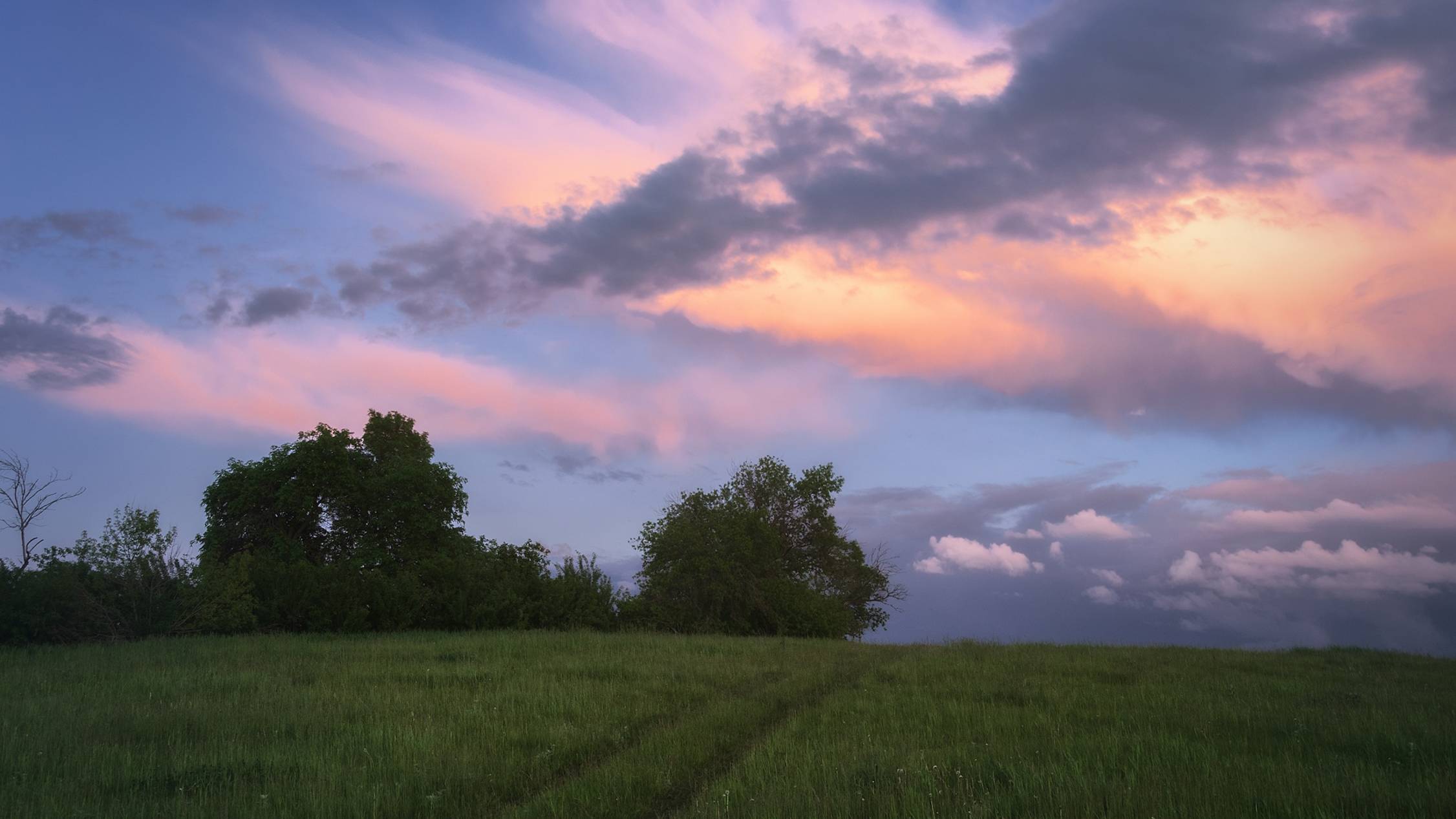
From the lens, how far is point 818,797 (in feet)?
25.9

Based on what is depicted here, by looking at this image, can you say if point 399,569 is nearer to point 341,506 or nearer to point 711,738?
point 341,506

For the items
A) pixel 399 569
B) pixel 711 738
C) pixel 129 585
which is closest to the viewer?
pixel 711 738

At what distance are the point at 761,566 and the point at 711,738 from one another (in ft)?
113

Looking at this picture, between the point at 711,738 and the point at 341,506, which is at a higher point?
the point at 341,506

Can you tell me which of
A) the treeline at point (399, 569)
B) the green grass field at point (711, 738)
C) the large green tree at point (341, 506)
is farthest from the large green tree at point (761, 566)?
the green grass field at point (711, 738)

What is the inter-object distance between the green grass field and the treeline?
5566mm

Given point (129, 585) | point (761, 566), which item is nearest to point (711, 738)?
point (129, 585)

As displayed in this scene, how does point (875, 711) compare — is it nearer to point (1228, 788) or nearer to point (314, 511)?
point (1228, 788)

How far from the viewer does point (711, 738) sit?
36.3 feet

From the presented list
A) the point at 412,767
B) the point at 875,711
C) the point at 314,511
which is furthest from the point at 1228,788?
the point at 314,511

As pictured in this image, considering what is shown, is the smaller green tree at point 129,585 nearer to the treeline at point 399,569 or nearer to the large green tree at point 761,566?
the treeline at point 399,569

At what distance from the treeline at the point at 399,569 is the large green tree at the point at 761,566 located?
0.09 m

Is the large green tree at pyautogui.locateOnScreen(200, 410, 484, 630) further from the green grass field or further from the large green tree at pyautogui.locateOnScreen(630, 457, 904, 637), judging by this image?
the green grass field

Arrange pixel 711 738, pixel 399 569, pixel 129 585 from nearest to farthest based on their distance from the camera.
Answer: pixel 711 738, pixel 129 585, pixel 399 569
